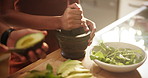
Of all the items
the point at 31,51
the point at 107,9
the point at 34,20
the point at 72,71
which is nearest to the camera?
the point at 31,51

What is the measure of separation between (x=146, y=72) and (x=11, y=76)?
548 mm

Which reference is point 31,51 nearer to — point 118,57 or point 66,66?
point 66,66

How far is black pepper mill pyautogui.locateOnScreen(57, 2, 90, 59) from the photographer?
2.97ft

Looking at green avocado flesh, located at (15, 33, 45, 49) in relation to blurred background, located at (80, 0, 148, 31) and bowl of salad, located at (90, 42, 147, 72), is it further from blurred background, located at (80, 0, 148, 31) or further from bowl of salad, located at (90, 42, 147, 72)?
blurred background, located at (80, 0, 148, 31)

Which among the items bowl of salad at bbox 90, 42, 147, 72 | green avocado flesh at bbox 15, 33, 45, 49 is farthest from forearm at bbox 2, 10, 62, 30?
green avocado flesh at bbox 15, 33, 45, 49

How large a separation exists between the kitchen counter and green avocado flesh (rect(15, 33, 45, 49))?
22 cm

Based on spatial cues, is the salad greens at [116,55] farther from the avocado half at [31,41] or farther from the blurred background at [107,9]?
the blurred background at [107,9]

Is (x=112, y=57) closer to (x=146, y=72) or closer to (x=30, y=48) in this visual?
(x=146, y=72)

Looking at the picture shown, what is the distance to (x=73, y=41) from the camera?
903 mm

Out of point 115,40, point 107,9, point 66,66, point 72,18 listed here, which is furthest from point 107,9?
point 66,66

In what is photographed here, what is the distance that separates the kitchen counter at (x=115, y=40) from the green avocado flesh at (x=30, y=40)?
0.22 m

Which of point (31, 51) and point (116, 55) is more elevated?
point (31, 51)

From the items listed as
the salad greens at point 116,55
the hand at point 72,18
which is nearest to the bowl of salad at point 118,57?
the salad greens at point 116,55

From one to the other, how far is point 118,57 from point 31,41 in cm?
39
